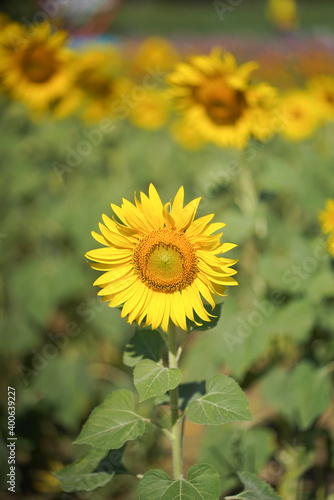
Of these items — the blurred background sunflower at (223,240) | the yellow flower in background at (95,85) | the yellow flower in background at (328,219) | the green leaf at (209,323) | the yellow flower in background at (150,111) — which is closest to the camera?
the green leaf at (209,323)

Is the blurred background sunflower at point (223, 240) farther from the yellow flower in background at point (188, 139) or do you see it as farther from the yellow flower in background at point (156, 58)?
the yellow flower in background at point (156, 58)

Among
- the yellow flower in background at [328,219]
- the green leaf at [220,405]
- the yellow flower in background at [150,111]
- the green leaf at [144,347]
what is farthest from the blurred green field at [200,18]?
the green leaf at [220,405]

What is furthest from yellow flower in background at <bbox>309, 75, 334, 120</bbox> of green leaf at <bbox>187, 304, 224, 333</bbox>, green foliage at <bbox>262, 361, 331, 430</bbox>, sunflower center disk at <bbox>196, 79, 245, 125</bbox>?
green leaf at <bbox>187, 304, 224, 333</bbox>

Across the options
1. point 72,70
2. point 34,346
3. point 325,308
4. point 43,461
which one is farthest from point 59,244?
point 325,308

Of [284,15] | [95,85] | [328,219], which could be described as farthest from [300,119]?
[284,15]

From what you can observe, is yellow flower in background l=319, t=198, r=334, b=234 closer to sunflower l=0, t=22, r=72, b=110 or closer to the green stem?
the green stem

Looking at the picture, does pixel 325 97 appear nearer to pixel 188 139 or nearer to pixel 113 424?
pixel 188 139

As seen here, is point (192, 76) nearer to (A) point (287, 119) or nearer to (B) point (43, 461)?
(A) point (287, 119)
